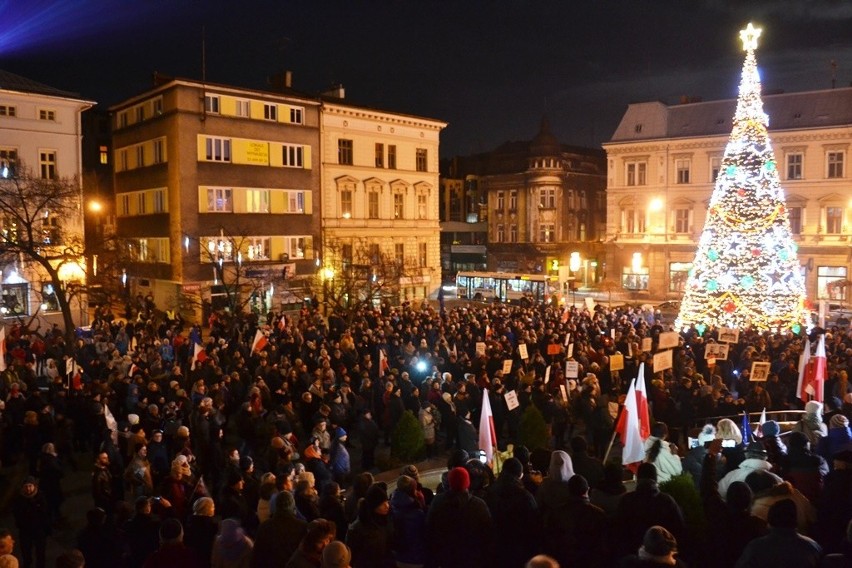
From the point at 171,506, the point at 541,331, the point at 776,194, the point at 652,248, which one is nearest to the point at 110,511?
the point at 171,506

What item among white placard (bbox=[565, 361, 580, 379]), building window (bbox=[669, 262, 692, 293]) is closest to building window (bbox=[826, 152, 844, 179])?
building window (bbox=[669, 262, 692, 293])

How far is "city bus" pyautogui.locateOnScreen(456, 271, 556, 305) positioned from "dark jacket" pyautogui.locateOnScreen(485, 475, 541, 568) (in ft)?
126

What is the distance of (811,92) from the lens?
5031 centimetres

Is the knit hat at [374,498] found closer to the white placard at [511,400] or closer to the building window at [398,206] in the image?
the white placard at [511,400]

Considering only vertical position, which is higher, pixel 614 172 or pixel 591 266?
pixel 614 172

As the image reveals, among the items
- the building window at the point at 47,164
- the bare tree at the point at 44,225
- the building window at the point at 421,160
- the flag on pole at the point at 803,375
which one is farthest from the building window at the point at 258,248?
the flag on pole at the point at 803,375

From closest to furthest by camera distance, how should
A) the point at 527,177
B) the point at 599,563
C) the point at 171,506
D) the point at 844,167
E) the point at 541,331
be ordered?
1. the point at 599,563
2. the point at 171,506
3. the point at 541,331
4. the point at 844,167
5. the point at 527,177

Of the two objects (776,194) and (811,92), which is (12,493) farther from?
(811,92)

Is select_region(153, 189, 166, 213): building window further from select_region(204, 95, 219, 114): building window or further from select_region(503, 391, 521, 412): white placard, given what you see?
select_region(503, 391, 521, 412): white placard

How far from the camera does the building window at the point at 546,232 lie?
229ft

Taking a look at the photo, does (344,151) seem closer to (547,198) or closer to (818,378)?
(547,198)

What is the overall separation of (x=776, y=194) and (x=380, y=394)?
16.9 m

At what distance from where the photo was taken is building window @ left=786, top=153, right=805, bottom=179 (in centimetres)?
4975

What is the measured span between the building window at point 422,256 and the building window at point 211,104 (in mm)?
17613
